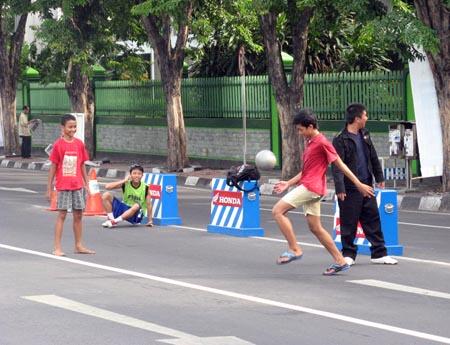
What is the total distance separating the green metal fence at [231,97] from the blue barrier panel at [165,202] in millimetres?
8696

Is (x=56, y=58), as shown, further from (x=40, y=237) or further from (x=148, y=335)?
(x=148, y=335)

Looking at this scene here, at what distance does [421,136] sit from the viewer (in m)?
23.7

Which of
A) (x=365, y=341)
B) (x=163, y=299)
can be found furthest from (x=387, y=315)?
(x=163, y=299)

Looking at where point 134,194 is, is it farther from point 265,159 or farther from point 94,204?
point 265,159

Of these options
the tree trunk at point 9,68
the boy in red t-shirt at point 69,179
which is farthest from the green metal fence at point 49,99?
the boy in red t-shirt at point 69,179

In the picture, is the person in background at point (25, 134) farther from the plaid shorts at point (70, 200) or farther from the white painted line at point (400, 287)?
the white painted line at point (400, 287)

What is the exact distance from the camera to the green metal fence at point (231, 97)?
26.8 metres

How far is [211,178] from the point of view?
28391mm

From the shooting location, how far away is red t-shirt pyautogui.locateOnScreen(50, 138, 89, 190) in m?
14.8

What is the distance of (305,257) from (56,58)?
2162cm

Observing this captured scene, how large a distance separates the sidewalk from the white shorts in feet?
28.2

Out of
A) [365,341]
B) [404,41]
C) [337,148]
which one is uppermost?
[404,41]

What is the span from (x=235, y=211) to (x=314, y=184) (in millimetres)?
3971

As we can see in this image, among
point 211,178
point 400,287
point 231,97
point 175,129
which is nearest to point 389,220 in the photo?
point 400,287
